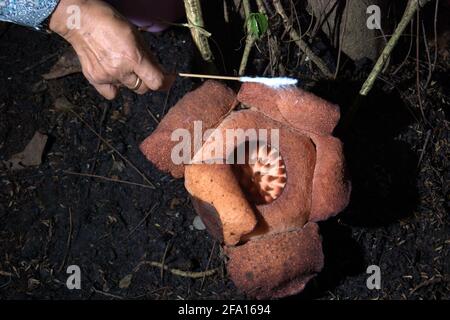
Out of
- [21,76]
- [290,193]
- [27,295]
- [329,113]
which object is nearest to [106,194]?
[27,295]

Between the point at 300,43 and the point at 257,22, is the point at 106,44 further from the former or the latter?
the point at 300,43

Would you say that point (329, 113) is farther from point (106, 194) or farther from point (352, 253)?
point (106, 194)

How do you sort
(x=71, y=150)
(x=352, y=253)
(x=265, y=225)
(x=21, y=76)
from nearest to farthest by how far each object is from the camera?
(x=265, y=225) → (x=352, y=253) → (x=71, y=150) → (x=21, y=76)

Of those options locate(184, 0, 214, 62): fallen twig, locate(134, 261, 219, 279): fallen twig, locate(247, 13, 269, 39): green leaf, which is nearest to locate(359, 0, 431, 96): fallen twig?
locate(247, 13, 269, 39): green leaf

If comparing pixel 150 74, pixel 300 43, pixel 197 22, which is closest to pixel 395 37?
pixel 300 43

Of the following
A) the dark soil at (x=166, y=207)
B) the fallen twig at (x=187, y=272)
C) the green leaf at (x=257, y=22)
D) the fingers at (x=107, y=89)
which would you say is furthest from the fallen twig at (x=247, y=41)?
the fallen twig at (x=187, y=272)

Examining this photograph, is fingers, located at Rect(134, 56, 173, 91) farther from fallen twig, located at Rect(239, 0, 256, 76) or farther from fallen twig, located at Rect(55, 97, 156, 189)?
fallen twig, located at Rect(55, 97, 156, 189)
